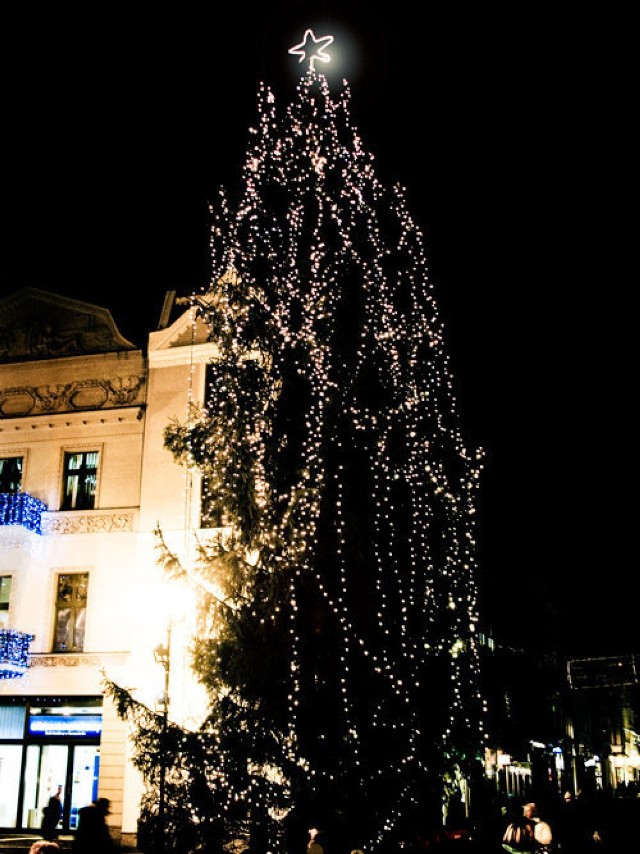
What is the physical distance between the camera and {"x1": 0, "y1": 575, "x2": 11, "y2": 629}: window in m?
22.3

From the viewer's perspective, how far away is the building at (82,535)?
20.7m

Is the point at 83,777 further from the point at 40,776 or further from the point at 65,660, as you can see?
the point at 65,660

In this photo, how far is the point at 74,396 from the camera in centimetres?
2373

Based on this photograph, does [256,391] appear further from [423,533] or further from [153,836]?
[153,836]

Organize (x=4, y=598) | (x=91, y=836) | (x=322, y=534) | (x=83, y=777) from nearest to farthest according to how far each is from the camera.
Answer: (x=91, y=836)
(x=322, y=534)
(x=83, y=777)
(x=4, y=598)

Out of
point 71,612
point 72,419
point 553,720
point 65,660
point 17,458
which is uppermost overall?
point 72,419

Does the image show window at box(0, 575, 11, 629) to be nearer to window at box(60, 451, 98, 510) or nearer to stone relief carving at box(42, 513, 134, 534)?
stone relief carving at box(42, 513, 134, 534)

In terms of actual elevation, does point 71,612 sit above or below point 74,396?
below

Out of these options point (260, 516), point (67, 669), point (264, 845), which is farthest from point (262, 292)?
point (67, 669)

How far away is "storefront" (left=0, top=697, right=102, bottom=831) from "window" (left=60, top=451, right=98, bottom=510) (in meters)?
5.20

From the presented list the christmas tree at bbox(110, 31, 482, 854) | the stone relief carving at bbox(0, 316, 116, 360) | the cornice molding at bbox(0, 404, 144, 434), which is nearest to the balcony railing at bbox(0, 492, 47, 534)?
the cornice molding at bbox(0, 404, 144, 434)

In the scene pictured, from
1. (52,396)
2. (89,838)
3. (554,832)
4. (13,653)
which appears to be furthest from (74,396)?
(89,838)

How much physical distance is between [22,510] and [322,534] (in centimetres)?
1133

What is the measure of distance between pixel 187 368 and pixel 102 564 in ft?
19.0
